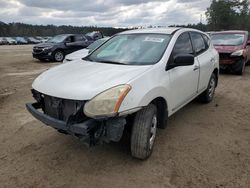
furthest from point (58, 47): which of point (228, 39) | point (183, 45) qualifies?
point (183, 45)

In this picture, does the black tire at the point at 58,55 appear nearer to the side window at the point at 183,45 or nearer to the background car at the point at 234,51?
the background car at the point at 234,51

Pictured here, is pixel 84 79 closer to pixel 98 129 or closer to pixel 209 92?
pixel 98 129

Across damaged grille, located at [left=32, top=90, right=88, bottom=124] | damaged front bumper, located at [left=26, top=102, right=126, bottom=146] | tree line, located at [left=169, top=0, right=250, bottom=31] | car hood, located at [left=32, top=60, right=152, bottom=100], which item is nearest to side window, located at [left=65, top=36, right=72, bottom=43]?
car hood, located at [left=32, top=60, right=152, bottom=100]

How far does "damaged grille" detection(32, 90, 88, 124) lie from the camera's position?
2949 mm

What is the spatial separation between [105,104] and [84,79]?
566mm

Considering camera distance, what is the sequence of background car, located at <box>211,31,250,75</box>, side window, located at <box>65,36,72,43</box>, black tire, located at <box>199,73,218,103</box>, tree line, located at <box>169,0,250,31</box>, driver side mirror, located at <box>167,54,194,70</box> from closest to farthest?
driver side mirror, located at <box>167,54,194,70</box> → black tire, located at <box>199,73,218,103</box> → background car, located at <box>211,31,250,75</box> → side window, located at <box>65,36,72,43</box> → tree line, located at <box>169,0,250,31</box>

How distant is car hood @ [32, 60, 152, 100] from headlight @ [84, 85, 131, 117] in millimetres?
69

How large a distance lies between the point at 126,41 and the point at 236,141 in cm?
237

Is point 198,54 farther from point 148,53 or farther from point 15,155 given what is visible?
point 15,155

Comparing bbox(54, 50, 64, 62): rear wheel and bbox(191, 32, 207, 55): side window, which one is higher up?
bbox(191, 32, 207, 55): side window

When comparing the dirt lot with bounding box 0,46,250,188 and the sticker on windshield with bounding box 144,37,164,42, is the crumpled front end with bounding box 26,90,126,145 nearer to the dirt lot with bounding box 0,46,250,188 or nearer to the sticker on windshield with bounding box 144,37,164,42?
the dirt lot with bounding box 0,46,250,188

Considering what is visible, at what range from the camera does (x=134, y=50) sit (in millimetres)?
4086

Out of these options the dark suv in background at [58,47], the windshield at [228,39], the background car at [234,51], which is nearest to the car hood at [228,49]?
the background car at [234,51]

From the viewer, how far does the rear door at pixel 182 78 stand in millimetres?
3898
